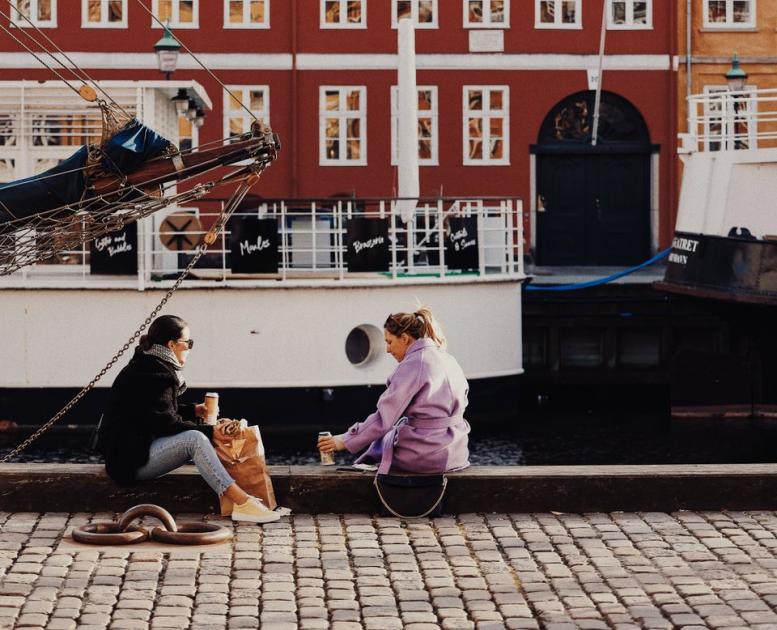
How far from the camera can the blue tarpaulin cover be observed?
10148mm

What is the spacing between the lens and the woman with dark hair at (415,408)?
27.6 feet

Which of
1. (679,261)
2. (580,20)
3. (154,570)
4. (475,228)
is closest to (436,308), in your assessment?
(475,228)

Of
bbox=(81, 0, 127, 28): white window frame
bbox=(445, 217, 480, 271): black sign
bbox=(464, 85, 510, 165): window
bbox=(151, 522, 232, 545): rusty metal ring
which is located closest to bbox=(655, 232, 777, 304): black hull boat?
bbox=(445, 217, 480, 271): black sign

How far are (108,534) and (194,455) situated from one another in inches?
28.0

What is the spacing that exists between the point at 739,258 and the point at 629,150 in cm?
1035

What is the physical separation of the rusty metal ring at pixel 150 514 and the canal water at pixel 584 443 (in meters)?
8.03

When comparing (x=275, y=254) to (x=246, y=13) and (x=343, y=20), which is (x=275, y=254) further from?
(x=343, y=20)

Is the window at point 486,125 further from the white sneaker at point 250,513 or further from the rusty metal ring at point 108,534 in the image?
the rusty metal ring at point 108,534

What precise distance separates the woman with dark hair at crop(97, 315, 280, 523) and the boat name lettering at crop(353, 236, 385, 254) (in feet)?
30.1

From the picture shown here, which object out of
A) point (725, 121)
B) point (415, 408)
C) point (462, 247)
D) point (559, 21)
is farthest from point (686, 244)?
point (415, 408)

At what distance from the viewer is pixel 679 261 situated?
66.3 ft

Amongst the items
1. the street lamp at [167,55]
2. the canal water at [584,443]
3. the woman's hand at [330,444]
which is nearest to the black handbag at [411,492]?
the woman's hand at [330,444]

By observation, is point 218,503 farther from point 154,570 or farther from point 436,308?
point 436,308

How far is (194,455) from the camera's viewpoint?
8531 millimetres
